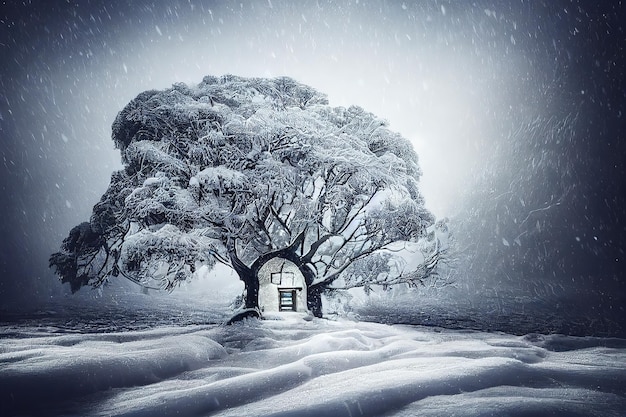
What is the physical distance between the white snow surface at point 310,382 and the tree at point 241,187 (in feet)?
12.7

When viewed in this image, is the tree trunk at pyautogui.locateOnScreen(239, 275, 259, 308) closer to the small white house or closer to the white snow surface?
the small white house

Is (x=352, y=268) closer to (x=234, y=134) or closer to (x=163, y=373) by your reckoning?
(x=234, y=134)

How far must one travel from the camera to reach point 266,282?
16141 mm

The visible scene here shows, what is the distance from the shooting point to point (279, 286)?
1611 cm

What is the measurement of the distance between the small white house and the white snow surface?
786 cm

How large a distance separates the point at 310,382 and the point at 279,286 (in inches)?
422

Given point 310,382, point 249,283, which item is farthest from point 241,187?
point 310,382

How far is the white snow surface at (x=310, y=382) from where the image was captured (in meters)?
4.37

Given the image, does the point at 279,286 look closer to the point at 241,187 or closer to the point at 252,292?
the point at 252,292

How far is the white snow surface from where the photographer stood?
4.37 meters

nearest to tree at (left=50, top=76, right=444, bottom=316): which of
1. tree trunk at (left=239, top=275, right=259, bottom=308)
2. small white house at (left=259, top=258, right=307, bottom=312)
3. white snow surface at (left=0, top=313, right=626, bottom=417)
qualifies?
tree trunk at (left=239, top=275, right=259, bottom=308)

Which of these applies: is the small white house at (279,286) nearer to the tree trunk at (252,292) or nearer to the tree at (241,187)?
the tree at (241,187)

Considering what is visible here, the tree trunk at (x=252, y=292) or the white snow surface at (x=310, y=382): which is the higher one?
the tree trunk at (x=252, y=292)

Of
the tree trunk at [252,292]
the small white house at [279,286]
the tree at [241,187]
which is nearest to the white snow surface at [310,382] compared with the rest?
the tree at [241,187]
